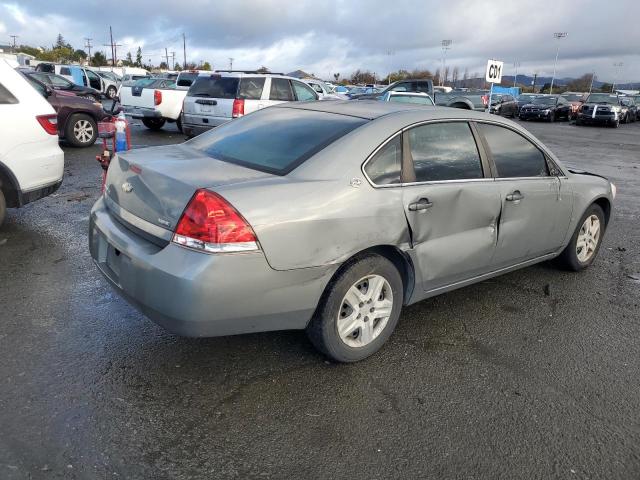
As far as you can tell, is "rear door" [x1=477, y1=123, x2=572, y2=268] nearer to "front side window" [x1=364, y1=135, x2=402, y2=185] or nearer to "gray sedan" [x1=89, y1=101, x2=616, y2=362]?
"gray sedan" [x1=89, y1=101, x2=616, y2=362]

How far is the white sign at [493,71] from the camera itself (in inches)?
515

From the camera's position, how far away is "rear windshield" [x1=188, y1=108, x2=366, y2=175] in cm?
321

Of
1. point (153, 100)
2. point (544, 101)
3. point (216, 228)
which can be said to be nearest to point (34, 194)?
point (216, 228)

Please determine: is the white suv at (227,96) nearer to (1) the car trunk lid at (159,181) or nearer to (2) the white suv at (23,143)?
(2) the white suv at (23,143)

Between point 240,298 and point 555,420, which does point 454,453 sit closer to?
point 555,420

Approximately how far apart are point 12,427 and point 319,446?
1472 millimetres

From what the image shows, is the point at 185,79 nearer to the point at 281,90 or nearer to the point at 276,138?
the point at 281,90

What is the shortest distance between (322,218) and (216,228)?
574mm

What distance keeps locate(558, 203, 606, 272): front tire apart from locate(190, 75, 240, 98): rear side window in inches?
322

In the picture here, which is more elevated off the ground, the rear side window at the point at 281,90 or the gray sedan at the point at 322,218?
the rear side window at the point at 281,90

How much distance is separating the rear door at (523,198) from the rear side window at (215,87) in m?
8.24

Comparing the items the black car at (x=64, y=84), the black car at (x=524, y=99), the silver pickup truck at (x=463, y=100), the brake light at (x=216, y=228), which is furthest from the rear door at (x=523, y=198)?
the black car at (x=524, y=99)

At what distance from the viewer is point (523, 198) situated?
13.2 ft

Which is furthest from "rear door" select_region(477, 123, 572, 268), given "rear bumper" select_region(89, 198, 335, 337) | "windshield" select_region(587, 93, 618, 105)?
"windshield" select_region(587, 93, 618, 105)
